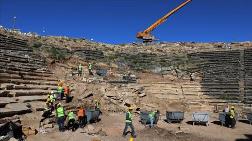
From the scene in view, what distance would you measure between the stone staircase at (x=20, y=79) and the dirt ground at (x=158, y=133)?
3.54 meters

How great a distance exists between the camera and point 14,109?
21.8 metres

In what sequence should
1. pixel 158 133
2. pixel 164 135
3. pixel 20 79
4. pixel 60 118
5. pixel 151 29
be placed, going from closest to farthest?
1. pixel 60 118
2. pixel 164 135
3. pixel 158 133
4. pixel 20 79
5. pixel 151 29

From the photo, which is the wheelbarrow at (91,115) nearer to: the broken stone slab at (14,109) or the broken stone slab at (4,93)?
the broken stone slab at (14,109)

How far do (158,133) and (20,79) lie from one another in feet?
40.7

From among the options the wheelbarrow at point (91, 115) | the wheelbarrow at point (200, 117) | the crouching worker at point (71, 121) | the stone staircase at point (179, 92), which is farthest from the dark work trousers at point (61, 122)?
the stone staircase at point (179, 92)

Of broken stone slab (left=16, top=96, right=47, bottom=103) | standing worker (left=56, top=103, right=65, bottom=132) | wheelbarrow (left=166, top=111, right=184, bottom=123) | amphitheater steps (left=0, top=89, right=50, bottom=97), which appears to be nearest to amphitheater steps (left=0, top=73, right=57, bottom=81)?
amphitheater steps (left=0, top=89, right=50, bottom=97)

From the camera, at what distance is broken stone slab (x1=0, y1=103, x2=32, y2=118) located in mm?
20778

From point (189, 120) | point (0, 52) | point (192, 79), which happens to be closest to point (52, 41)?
point (0, 52)

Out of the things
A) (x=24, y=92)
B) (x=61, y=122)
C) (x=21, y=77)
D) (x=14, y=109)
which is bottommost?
(x=61, y=122)

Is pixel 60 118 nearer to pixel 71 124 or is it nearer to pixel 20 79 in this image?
pixel 71 124

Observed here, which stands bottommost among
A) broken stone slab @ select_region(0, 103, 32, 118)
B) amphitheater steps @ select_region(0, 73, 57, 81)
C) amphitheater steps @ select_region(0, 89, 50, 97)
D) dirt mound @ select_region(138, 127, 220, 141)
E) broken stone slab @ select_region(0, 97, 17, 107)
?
dirt mound @ select_region(138, 127, 220, 141)

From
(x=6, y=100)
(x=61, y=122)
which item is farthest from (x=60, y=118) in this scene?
(x=6, y=100)

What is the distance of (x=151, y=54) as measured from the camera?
5156cm

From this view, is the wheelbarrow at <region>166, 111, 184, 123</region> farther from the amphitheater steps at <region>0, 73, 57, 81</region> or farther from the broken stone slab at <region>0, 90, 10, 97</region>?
the broken stone slab at <region>0, 90, 10, 97</region>
